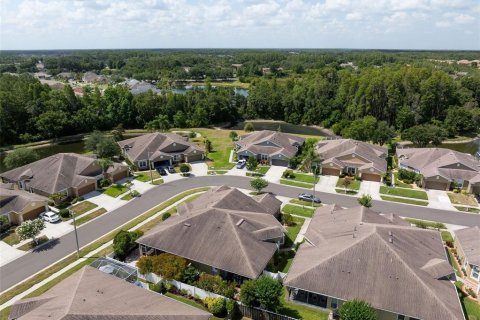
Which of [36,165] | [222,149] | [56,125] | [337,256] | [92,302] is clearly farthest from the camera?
[56,125]

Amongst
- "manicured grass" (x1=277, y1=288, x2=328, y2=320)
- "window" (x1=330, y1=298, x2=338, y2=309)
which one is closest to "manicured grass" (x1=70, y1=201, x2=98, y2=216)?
"manicured grass" (x1=277, y1=288, x2=328, y2=320)

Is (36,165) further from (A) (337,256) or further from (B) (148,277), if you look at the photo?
(A) (337,256)

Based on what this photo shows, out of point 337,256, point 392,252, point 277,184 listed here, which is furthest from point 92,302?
point 277,184

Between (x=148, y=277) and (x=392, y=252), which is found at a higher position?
(x=392, y=252)

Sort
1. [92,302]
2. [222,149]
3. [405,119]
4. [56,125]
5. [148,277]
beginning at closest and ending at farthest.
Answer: [92,302], [148,277], [222,149], [56,125], [405,119]

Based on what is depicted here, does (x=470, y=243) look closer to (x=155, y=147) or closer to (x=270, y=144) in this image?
(x=270, y=144)

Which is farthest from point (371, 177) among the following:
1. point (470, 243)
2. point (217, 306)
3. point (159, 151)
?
point (217, 306)
